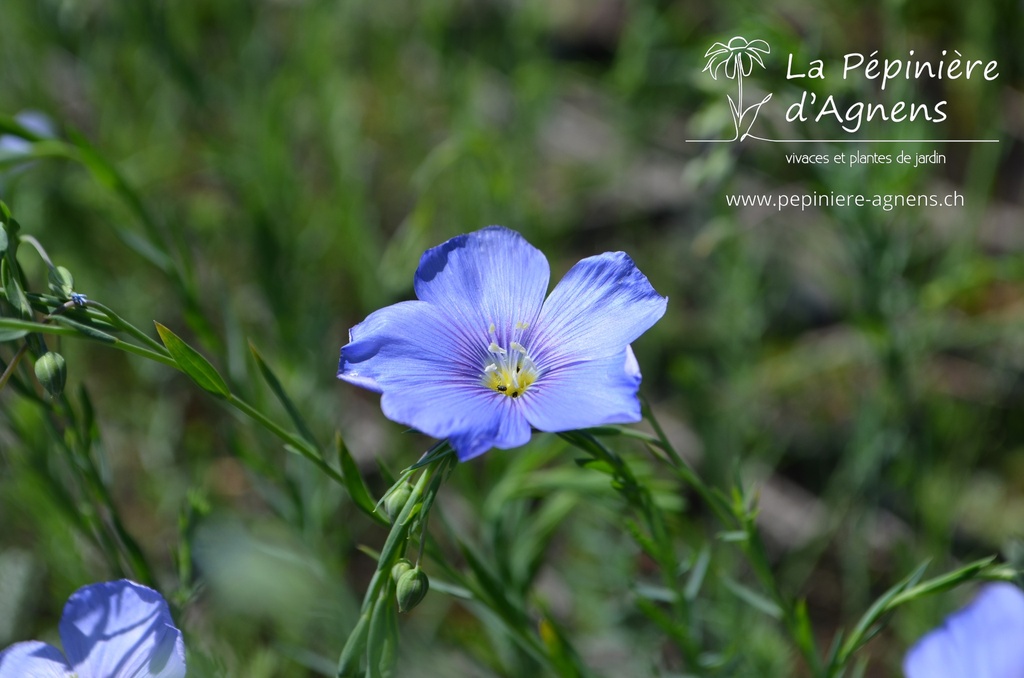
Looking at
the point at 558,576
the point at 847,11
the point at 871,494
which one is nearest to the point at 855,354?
the point at 871,494

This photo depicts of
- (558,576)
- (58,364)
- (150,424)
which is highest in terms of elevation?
(58,364)

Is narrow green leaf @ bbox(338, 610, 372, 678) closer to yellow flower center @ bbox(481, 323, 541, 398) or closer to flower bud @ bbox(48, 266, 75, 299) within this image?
yellow flower center @ bbox(481, 323, 541, 398)

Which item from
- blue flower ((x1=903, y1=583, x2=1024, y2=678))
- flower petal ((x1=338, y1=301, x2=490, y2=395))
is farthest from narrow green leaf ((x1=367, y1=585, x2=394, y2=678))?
blue flower ((x1=903, y1=583, x2=1024, y2=678))

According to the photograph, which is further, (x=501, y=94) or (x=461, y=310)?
(x=501, y=94)

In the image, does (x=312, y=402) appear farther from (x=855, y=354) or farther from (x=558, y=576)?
(x=855, y=354)

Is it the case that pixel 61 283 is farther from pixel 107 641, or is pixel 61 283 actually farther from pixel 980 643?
pixel 980 643
